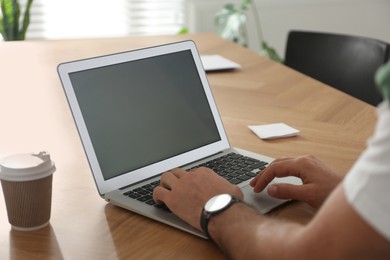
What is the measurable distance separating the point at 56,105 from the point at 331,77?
1110 millimetres

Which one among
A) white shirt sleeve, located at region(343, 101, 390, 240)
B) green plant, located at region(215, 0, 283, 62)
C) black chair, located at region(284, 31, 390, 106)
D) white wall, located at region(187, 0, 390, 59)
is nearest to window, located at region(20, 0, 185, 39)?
white wall, located at region(187, 0, 390, 59)

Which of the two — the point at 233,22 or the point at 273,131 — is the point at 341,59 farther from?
the point at 233,22

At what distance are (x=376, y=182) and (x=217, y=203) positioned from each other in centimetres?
Result: 34

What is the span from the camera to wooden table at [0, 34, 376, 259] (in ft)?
3.25

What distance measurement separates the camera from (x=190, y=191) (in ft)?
3.45

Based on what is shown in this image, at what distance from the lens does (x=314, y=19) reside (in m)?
3.77

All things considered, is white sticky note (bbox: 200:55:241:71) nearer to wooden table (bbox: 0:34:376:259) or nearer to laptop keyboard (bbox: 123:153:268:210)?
wooden table (bbox: 0:34:376:259)

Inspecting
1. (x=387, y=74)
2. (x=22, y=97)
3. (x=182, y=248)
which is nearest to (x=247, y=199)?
(x=182, y=248)

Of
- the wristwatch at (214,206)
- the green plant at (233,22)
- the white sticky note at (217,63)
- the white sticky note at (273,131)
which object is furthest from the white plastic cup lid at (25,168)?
the green plant at (233,22)

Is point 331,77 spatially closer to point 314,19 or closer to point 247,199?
point 247,199

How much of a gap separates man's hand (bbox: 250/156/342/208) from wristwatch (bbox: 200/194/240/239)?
129mm

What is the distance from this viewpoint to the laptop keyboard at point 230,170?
3.71 feet

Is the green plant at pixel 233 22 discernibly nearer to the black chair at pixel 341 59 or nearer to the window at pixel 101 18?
the window at pixel 101 18

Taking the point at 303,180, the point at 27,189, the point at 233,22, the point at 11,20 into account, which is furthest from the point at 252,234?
the point at 233,22
